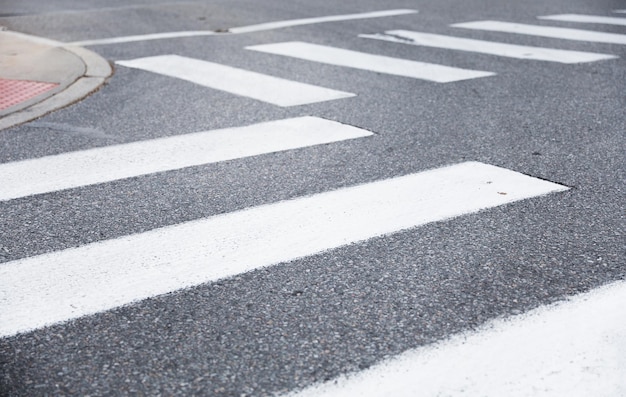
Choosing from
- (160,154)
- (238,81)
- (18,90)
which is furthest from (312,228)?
(18,90)

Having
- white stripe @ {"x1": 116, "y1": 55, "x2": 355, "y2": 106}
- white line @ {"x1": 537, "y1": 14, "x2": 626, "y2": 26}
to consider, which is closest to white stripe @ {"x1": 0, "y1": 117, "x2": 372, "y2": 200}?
white stripe @ {"x1": 116, "y1": 55, "x2": 355, "y2": 106}

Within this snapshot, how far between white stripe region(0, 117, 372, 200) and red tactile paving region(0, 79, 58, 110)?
1.53 metres

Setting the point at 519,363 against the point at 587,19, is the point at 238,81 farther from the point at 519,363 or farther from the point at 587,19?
the point at 587,19

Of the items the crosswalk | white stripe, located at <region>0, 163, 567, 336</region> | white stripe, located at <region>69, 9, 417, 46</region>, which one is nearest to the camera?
white stripe, located at <region>0, 163, 567, 336</region>

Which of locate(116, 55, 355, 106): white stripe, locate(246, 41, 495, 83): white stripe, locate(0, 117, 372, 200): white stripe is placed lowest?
locate(246, 41, 495, 83): white stripe

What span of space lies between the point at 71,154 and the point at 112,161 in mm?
340

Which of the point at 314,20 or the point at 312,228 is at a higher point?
the point at 312,228

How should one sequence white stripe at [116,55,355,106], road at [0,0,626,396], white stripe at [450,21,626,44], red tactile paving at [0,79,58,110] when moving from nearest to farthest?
road at [0,0,626,396], red tactile paving at [0,79,58,110], white stripe at [116,55,355,106], white stripe at [450,21,626,44]

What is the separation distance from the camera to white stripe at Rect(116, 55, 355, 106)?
658 cm

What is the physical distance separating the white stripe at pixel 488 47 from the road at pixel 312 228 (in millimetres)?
395

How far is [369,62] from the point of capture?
801 centimetres

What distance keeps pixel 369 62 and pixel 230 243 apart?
4.61 meters

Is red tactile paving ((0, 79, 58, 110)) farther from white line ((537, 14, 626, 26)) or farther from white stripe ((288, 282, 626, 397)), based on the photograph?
white line ((537, 14, 626, 26))

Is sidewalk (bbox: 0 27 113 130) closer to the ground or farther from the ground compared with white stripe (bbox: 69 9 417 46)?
farther from the ground
